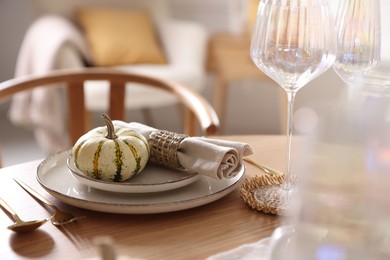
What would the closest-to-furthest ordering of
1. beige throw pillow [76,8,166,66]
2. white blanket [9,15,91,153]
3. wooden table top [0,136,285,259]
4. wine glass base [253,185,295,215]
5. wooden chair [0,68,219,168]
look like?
wooden table top [0,136,285,259] < wine glass base [253,185,295,215] < wooden chair [0,68,219,168] < white blanket [9,15,91,153] < beige throw pillow [76,8,166,66]

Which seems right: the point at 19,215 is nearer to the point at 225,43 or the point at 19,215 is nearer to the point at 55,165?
the point at 55,165

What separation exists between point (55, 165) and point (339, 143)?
0.55 meters

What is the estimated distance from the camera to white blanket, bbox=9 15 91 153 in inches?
102

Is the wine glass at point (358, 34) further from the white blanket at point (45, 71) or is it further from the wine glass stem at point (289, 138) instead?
the white blanket at point (45, 71)

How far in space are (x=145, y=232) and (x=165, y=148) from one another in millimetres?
138

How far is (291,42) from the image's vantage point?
770mm

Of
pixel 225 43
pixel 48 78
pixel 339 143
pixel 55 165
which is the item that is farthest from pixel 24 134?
pixel 339 143

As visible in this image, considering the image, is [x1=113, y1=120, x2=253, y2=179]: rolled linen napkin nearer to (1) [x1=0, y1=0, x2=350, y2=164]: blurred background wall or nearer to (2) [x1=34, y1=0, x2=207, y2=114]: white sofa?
(2) [x1=34, y1=0, x2=207, y2=114]: white sofa

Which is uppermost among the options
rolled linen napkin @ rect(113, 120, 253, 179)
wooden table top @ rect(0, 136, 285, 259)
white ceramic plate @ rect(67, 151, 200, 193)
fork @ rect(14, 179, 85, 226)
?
rolled linen napkin @ rect(113, 120, 253, 179)

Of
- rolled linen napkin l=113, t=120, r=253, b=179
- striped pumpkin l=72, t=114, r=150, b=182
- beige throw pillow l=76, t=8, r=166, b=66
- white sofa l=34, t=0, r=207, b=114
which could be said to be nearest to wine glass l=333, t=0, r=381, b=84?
rolled linen napkin l=113, t=120, r=253, b=179

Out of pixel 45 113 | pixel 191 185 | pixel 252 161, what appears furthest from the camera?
pixel 45 113

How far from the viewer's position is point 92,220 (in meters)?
0.75

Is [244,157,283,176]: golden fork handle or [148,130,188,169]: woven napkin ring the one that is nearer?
[148,130,188,169]: woven napkin ring

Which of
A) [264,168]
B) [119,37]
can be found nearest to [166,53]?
[119,37]
